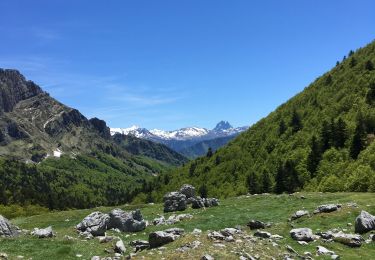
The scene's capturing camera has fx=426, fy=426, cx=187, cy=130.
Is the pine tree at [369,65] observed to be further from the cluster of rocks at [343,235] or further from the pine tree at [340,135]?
the cluster of rocks at [343,235]

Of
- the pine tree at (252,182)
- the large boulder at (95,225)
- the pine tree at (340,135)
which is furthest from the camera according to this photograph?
the pine tree at (252,182)

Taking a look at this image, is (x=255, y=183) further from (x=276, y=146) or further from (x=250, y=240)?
(x=250, y=240)

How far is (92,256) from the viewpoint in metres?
31.6

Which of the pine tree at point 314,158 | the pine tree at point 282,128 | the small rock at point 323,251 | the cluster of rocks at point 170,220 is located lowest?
the small rock at point 323,251

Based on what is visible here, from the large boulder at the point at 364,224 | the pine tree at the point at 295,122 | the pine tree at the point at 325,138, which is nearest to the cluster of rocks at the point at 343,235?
the large boulder at the point at 364,224

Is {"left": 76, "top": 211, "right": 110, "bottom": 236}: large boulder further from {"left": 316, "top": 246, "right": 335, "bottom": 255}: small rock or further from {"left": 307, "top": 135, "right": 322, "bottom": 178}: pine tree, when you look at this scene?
{"left": 307, "top": 135, "right": 322, "bottom": 178}: pine tree

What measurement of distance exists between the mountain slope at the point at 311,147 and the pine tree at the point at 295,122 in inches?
5.8

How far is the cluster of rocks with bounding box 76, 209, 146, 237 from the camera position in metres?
41.7

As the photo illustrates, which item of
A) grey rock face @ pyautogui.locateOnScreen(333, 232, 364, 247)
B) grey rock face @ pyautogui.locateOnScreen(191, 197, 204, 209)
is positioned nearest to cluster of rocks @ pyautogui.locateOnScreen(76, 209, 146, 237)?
grey rock face @ pyautogui.locateOnScreen(191, 197, 204, 209)

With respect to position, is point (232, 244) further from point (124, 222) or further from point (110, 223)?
point (110, 223)

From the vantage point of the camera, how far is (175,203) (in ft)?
212

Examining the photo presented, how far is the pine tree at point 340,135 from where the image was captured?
9919 cm

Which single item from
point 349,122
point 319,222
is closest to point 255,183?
point 349,122

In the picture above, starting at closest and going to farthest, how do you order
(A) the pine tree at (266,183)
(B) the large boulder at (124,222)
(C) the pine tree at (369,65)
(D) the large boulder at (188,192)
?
(B) the large boulder at (124,222), (D) the large boulder at (188,192), (A) the pine tree at (266,183), (C) the pine tree at (369,65)
